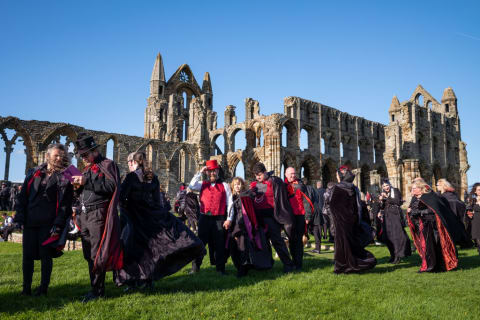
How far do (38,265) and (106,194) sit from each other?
3675 millimetres

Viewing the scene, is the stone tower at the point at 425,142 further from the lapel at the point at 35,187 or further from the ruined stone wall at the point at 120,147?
the lapel at the point at 35,187

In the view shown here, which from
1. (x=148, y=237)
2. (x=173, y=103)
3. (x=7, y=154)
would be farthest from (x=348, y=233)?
(x=173, y=103)

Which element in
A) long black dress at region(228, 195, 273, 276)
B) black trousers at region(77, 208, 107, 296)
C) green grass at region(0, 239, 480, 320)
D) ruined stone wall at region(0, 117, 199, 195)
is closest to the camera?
green grass at region(0, 239, 480, 320)

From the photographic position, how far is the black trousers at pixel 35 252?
471 cm

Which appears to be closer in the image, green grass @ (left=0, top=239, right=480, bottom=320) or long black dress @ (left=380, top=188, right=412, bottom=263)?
green grass @ (left=0, top=239, right=480, bottom=320)

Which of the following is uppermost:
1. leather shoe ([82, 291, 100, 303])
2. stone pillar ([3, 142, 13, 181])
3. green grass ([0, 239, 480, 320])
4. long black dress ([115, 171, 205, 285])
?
stone pillar ([3, 142, 13, 181])

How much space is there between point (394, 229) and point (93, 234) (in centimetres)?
628

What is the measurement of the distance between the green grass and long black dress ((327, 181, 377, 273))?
0.65ft

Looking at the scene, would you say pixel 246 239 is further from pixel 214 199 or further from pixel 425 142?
pixel 425 142

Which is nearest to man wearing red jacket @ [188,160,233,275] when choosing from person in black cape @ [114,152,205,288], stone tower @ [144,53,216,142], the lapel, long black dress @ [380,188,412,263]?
person in black cape @ [114,152,205,288]

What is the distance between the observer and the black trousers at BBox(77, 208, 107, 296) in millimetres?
4477

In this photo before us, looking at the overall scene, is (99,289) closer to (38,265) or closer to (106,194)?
(106,194)

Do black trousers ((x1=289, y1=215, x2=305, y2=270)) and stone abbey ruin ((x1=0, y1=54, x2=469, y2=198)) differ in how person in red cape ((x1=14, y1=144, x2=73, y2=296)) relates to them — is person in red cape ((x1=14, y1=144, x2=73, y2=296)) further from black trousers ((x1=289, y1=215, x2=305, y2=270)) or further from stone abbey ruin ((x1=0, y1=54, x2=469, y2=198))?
stone abbey ruin ((x1=0, y1=54, x2=469, y2=198))

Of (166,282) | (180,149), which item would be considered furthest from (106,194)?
(180,149)
